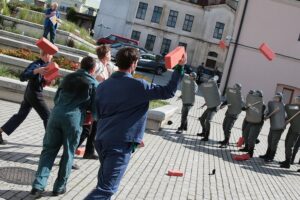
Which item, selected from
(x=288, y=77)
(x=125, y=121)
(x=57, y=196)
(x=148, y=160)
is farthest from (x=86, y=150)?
(x=288, y=77)

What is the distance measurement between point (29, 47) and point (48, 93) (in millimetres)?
5163

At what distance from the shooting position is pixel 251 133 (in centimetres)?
1312

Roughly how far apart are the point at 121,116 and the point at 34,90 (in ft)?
11.1

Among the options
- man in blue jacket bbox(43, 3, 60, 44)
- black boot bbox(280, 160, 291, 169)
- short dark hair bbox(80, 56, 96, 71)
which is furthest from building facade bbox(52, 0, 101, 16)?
short dark hair bbox(80, 56, 96, 71)

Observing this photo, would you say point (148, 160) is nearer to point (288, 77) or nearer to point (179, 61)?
point (179, 61)

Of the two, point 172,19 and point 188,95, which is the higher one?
point 172,19

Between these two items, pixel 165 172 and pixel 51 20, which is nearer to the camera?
pixel 165 172

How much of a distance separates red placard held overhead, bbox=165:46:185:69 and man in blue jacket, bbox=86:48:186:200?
0.12 metres

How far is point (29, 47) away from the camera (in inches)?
675

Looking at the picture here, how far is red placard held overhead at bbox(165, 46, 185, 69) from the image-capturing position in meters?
5.20

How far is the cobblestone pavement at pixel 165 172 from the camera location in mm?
7191

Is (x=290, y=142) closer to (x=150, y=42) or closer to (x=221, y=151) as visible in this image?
(x=221, y=151)

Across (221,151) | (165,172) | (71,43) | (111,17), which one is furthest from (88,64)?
(111,17)

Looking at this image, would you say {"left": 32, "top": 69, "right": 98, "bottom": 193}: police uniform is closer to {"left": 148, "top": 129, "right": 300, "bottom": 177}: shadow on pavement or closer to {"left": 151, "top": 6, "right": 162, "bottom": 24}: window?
{"left": 148, "top": 129, "right": 300, "bottom": 177}: shadow on pavement
